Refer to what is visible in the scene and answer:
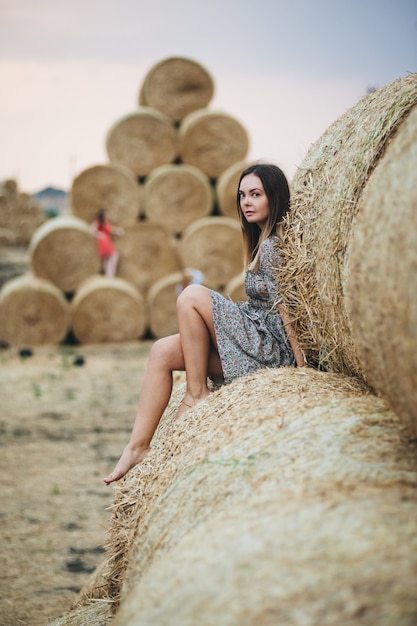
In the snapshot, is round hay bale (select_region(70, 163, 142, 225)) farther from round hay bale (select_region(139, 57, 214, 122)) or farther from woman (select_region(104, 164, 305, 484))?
woman (select_region(104, 164, 305, 484))

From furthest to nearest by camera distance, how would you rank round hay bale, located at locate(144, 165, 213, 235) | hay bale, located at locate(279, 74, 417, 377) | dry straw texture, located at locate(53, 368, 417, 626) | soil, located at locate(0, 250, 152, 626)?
1. round hay bale, located at locate(144, 165, 213, 235)
2. soil, located at locate(0, 250, 152, 626)
3. hay bale, located at locate(279, 74, 417, 377)
4. dry straw texture, located at locate(53, 368, 417, 626)

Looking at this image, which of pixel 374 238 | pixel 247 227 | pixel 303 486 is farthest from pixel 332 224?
pixel 303 486

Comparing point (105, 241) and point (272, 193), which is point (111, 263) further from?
point (272, 193)

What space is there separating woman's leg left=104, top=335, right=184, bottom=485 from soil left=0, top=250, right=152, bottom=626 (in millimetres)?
282

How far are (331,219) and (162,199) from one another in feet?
22.8

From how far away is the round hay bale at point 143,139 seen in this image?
9.64m

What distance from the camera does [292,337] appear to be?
10.2 feet

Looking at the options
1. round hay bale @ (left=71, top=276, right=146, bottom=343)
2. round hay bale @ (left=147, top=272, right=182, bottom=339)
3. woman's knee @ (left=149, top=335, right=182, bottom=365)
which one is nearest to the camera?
woman's knee @ (left=149, top=335, right=182, bottom=365)

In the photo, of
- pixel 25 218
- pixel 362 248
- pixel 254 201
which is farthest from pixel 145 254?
pixel 25 218

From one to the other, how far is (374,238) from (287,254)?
129 centimetres

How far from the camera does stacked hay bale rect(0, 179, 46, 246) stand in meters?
21.8

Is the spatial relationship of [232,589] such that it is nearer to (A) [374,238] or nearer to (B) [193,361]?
(A) [374,238]

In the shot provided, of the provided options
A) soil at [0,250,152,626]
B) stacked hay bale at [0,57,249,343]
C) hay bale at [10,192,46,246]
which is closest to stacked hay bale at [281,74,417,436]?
soil at [0,250,152,626]

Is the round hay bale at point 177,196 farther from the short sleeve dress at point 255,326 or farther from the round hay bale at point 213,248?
the short sleeve dress at point 255,326
